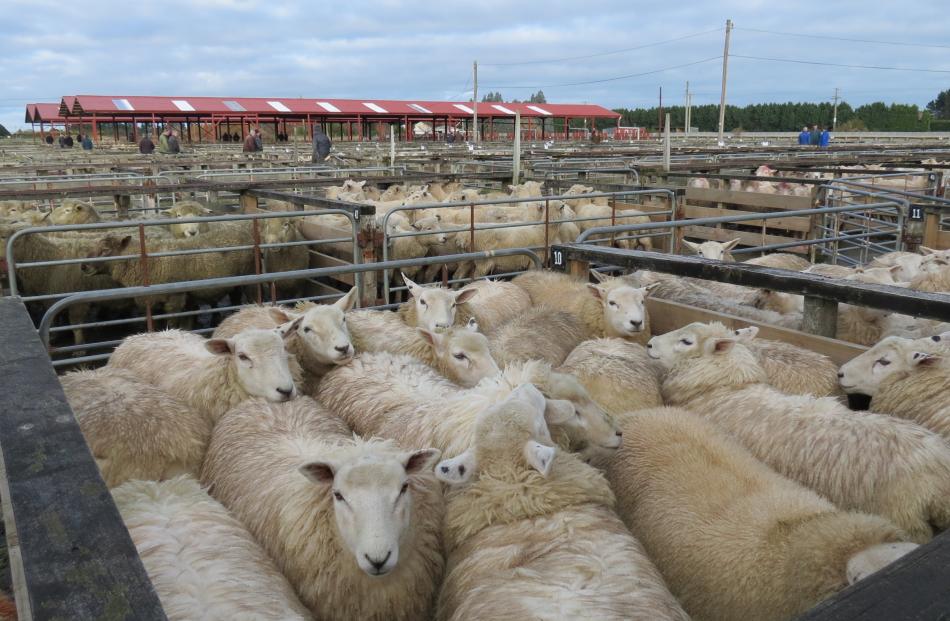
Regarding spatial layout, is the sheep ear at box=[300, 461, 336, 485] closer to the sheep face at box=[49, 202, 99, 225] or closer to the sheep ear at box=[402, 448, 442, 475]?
the sheep ear at box=[402, 448, 442, 475]

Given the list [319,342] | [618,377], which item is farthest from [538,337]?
[319,342]

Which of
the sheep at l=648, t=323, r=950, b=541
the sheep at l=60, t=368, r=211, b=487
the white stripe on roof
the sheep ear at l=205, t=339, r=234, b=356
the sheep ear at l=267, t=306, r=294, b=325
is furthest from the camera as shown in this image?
the white stripe on roof

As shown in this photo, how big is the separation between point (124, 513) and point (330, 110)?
1830 inches

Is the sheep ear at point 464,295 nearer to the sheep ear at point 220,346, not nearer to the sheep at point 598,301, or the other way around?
the sheep at point 598,301

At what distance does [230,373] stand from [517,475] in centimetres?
201

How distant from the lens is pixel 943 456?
9.08ft

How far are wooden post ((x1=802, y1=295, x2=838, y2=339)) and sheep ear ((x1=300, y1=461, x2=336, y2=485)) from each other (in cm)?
297

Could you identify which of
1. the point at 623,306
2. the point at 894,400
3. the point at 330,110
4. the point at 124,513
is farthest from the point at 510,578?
the point at 330,110

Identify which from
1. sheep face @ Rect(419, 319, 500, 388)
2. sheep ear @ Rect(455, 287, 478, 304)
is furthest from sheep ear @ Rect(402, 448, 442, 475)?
sheep ear @ Rect(455, 287, 478, 304)

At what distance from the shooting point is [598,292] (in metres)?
5.35

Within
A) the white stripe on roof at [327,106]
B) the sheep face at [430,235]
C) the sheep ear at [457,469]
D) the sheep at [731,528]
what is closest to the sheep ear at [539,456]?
the sheep ear at [457,469]

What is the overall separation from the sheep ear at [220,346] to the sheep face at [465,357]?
120cm

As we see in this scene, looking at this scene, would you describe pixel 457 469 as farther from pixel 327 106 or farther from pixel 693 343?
pixel 327 106

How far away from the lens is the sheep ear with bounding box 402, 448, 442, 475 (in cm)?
263
